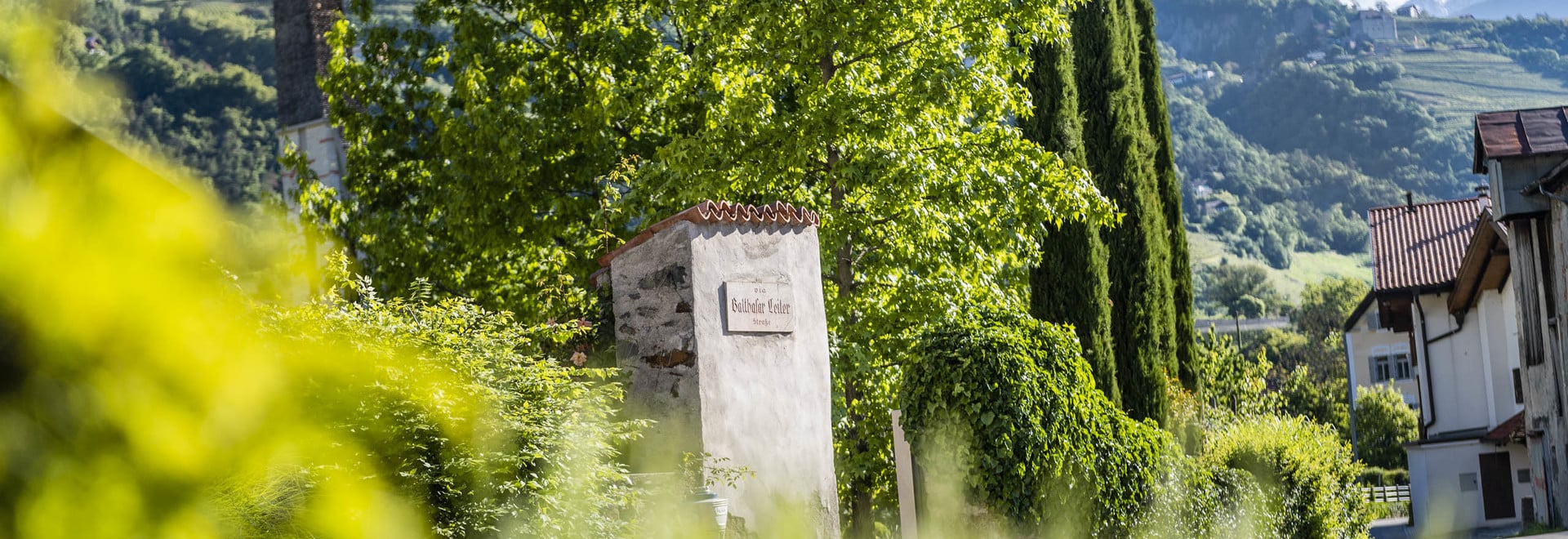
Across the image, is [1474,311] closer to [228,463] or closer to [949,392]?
[949,392]

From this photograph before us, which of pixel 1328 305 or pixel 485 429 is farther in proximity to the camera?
pixel 1328 305

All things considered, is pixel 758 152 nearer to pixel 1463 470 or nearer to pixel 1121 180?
pixel 1121 180

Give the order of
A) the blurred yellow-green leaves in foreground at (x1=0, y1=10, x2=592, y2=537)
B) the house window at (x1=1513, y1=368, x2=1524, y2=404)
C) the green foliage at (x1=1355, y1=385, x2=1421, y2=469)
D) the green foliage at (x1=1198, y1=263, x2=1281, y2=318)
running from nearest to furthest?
1. the blurred yellow-green leaves in foreground at (x1=0, y1=10, x2=592, y2=537)
2. the house window at (x1=1513, y1=368, x2=1524, y2=404)
3. the green foliage at (x1=1355, y1=385, x2=1421, y2=469)
4. the green foliage at (x1=1198, y1=263, x2=1281, y2=318)

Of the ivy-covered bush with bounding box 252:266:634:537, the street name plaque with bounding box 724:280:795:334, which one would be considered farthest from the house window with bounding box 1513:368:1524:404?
the ivy-covered bush with bounding box 252:266:634:537

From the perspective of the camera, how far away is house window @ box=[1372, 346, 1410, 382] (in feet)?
181

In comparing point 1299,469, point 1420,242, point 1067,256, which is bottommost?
point 1299,469

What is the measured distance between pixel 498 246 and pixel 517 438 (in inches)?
378

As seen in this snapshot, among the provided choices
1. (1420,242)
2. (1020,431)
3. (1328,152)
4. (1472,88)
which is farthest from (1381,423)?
(1472,88)

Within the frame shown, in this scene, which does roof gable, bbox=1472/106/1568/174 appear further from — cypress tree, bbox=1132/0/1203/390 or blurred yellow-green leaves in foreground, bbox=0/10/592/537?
blurred yellow-green leaves in foreground, bbox=0/10/592/537

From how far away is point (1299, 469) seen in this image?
45.0 ft

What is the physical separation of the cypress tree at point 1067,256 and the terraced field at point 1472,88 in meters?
176

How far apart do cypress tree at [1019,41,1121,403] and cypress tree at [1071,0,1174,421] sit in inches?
59.9

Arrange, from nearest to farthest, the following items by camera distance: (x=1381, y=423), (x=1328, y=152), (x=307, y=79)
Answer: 1. (x=307, y=79)
2. (x=1381, y=423)
3. (x=1328, y=152)

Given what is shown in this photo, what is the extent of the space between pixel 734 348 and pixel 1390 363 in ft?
181
